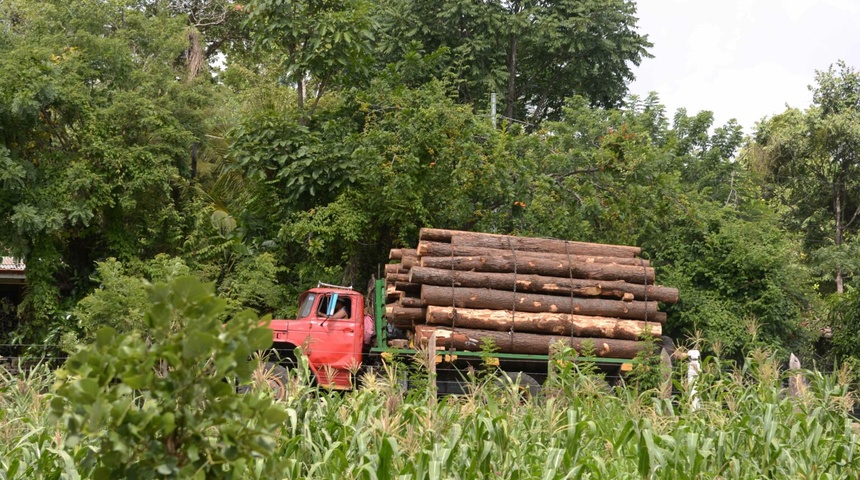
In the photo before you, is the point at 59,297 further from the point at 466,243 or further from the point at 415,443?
the point at 415,443

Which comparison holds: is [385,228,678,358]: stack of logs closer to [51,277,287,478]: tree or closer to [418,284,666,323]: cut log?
[418,284,666,323]: cut log

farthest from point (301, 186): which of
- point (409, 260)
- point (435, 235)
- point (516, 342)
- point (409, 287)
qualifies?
point (516, 342)

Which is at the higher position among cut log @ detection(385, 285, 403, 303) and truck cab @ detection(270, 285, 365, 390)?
cut log @ detection(385, 285, 403, 303)

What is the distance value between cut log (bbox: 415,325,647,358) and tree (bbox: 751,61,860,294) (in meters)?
14.9

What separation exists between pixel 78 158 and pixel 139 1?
319 inches

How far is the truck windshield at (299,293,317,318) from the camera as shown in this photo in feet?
48.0

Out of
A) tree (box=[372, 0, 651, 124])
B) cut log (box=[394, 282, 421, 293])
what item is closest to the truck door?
cut log (box=[394, 282, 421, 293])

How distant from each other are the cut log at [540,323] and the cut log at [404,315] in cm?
49

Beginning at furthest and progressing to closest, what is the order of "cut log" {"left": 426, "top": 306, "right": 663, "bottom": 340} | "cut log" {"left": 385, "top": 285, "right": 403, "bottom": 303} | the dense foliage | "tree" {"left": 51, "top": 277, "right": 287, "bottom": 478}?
the dense foliage → "cut log" {"left": 385, "top": 285, "right": 403, "bottom": 303} → "cut log" {"left": 426, "top": 306, "right": 663, "bottom": 340} → "tree" {"left": 51, "top": 277, "right": 287, "bottom": 478}

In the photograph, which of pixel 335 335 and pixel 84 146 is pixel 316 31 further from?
pixel 335 335

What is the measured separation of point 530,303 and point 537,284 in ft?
1.03

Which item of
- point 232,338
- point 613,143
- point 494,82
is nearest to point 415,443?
point 232,338

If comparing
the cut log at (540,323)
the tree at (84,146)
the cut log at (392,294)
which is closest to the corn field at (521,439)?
the cut log at (540,323)

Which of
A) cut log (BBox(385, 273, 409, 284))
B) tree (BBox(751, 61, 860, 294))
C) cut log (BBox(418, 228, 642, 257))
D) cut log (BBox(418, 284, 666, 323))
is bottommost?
cut log (BBox(418, 284, 666, 323))
